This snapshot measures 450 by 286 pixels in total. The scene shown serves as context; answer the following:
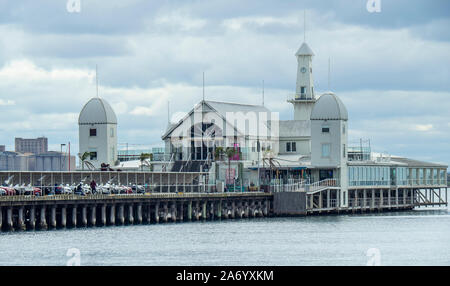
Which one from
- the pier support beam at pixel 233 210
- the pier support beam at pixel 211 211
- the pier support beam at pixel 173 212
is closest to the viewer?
the pier support beam at pixel 173 212

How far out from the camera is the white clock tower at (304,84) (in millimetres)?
131750

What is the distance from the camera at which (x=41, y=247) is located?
67500mm

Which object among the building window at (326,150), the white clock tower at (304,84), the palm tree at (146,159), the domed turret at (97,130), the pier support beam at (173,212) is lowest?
the pier support beam at (173,212)

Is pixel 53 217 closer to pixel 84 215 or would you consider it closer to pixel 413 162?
pixel 84 215

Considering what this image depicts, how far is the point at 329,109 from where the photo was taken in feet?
360

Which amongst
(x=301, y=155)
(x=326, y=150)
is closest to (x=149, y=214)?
(x=326, y=150)

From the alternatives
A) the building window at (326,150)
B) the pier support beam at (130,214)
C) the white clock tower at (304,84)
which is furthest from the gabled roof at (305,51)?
the pier support beam at (130,214)

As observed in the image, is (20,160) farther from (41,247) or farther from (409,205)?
(41,247)

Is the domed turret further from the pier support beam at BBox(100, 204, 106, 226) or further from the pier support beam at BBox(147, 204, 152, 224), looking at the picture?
the pier support beam at BBox(100, 204, 106, 226)

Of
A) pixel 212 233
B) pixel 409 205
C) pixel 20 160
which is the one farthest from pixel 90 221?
pixel 20 160

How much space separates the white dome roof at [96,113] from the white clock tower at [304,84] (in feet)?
79.0

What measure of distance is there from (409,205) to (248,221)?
31.7 meters

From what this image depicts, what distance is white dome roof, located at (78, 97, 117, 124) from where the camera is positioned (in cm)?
12106

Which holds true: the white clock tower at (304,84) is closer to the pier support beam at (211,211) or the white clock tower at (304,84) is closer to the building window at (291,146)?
the building window at (291,146)
